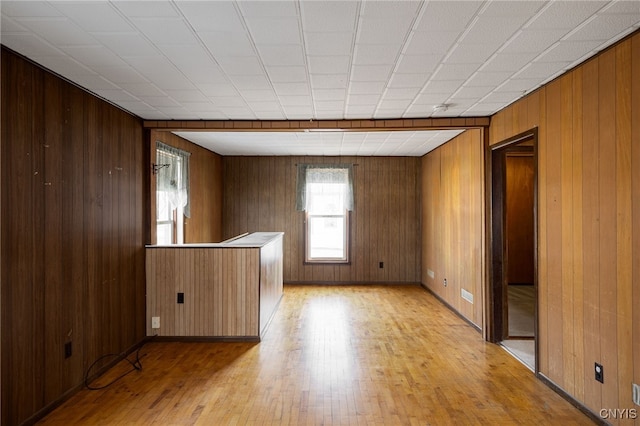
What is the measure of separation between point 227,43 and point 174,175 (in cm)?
309

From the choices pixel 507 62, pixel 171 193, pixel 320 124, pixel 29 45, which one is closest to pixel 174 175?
pixel 171 193

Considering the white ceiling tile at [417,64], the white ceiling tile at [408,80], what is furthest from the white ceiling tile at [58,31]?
the white ceiling tile at [408,80]

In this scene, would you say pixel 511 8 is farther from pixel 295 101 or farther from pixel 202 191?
pixel 202 191

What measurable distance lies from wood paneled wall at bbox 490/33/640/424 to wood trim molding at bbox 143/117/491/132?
35.2 inches

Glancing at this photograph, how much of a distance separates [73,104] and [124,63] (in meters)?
0.71

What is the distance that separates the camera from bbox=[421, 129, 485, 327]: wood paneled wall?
172 inches

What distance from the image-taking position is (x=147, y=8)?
6.25ft

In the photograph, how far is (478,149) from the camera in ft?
14.2

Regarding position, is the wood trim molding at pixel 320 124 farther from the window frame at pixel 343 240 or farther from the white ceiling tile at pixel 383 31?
the window frame at pixel 343 240

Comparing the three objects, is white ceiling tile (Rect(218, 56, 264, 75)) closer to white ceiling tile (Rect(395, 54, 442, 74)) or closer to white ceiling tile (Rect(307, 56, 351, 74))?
white ceiling tile (Rect(307, 56, 351, 74))

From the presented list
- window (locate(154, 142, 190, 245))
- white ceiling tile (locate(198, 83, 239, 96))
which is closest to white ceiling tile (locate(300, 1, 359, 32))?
white ceiling tile (locate(198, 83, 239, 96))

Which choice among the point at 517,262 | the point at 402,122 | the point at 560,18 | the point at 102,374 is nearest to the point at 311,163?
the point at 402,122

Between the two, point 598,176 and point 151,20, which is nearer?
point 151,20

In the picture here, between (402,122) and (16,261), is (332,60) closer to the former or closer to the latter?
(402,122)
